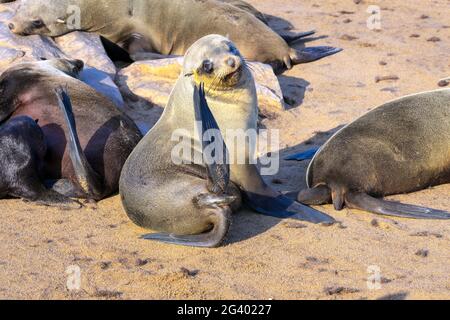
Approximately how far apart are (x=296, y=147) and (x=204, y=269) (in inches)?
113

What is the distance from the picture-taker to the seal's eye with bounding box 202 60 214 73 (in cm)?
608

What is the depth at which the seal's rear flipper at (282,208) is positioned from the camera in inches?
233

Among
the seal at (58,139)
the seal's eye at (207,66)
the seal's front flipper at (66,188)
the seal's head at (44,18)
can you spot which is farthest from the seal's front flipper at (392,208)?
the seal's head at (44,18)

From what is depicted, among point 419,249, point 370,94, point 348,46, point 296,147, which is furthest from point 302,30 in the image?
point 419,249

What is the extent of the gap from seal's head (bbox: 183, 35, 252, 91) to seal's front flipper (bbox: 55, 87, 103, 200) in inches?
34.2

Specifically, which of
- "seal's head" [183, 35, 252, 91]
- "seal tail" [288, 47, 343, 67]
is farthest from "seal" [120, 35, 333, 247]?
"seal tail" [288, 47, 343, 67]

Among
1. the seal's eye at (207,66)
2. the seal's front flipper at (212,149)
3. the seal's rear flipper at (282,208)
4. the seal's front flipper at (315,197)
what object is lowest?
the seal's front flipper at (315,197)

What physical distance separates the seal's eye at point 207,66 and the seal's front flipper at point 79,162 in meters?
0.99

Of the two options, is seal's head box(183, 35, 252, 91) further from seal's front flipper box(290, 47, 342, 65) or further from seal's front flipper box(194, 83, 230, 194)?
seal's front flipper box(290, 47, 342, 65)

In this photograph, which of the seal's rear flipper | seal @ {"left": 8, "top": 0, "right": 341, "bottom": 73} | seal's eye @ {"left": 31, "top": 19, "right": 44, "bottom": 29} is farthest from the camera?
seal @ {"left": 8, "top": 0, "right": 341, "bottom": 73}

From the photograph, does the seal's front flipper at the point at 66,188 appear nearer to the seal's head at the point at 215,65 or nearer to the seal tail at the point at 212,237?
the seal tail at the point at 212,237

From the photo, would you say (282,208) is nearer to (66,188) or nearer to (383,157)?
(383,157)

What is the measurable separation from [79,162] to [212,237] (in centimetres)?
123

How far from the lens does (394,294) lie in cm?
473
